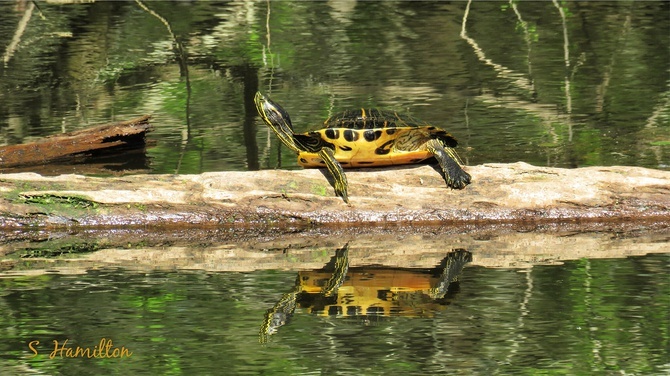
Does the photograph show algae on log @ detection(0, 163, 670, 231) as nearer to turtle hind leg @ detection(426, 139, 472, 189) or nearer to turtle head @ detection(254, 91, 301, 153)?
turtle hind leg @ detection(426, 139, 472, 189)

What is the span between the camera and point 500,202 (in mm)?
6719

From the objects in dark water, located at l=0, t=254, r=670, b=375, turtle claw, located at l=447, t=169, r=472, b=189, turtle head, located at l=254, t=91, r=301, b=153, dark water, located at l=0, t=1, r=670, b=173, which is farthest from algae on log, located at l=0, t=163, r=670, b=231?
dark water, located at l=0, t=1, r=670, b=173

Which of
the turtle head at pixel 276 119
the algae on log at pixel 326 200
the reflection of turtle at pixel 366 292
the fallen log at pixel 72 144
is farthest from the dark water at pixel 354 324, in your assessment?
the fallen log at pixel 72 144

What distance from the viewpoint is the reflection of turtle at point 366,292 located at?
4.85 metres

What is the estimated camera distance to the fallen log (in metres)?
8.52

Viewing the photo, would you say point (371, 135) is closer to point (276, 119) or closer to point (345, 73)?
point (276, 119)

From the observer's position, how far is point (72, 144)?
28.2ft

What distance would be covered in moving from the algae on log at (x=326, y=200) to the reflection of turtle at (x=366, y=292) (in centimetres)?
76

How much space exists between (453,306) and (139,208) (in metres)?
2.45

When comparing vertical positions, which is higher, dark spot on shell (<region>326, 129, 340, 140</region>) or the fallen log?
dark spot on shell (<region>326, 129, 340, 140</region>)

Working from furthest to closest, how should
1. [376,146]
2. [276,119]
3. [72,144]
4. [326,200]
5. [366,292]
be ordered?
1. [72,144]
2. [276,119]
3. [376,146]
4. [326,200]
5. [366,292]

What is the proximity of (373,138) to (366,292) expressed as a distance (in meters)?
1.74

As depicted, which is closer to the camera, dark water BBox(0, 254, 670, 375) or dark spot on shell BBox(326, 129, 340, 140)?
dark water BBox(0, 254, 670, 375)

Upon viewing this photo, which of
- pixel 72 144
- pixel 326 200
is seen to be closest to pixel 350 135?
pixel 326 200
